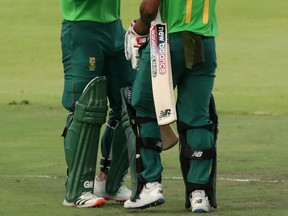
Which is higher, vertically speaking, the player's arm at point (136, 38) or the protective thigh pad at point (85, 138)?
the player's arm at point (136, 38)

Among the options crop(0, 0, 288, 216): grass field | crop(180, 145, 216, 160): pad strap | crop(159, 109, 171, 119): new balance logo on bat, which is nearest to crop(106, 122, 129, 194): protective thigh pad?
crop(0, 0, 288, 216): grass field

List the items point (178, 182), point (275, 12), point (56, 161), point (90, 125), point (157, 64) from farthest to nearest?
1. point (275, 12)
2. point (56, 161)
3. point (178, 182)
4. point (90, 125)
5. point (157, 64)

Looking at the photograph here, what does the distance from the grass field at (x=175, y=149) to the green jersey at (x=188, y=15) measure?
117 centimetres

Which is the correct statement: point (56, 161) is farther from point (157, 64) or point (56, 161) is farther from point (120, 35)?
point (157, 64)

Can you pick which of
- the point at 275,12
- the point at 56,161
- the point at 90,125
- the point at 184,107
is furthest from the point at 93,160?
the point at 275,12

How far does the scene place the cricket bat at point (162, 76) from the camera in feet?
24.0

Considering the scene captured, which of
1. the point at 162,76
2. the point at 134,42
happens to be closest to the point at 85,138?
the point at 134,42

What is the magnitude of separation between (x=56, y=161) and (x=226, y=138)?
2279 millimetres

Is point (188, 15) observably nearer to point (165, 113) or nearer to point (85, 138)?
point (165, 113)

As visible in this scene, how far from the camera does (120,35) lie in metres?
8.27

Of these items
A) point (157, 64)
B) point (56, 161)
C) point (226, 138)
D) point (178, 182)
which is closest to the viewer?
point (157, 64)

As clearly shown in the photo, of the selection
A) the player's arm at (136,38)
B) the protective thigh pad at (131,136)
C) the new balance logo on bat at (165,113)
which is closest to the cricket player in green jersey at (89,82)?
the protective thigh pad at (131,136)

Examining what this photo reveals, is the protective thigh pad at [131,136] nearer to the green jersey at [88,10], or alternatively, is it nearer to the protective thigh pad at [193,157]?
the protective thigh pad at [193,157]

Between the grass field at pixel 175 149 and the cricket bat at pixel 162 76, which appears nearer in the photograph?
the cricket bat at pixel 162 76
